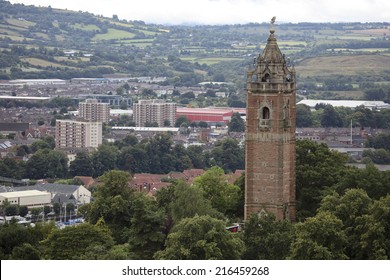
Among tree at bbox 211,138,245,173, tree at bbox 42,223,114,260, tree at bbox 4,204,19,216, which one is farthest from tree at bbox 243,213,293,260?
tree at bbox 211,138,245,173

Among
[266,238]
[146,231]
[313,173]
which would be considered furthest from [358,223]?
[313,173]

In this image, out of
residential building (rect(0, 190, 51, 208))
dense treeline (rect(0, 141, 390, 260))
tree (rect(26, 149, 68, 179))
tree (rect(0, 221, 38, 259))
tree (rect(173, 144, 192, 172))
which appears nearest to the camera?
dense treeline (rect(0, 141, 390, 260))

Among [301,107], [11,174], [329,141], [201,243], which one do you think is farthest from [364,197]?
[301,107]

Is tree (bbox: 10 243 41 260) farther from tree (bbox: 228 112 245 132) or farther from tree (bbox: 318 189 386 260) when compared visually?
tree (bbox: 228 112 245 132)

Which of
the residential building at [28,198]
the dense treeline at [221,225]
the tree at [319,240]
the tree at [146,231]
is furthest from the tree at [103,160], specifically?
the tree at [319,240]

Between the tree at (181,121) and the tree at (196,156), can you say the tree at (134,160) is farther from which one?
the tree at (181,121)

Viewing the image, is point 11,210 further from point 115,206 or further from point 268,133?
point 268,133
